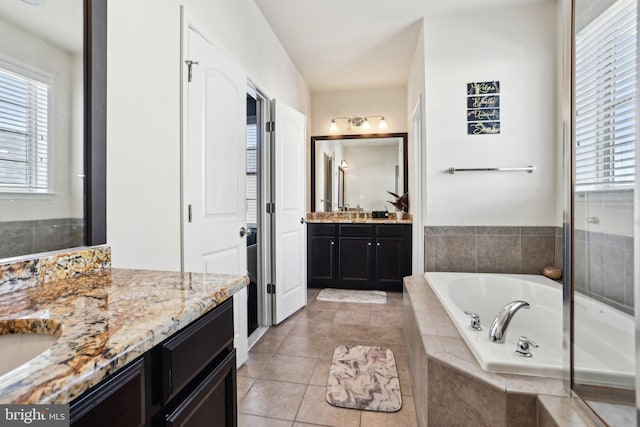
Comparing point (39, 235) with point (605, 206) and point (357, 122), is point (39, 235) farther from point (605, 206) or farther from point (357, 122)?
point (357, 122)

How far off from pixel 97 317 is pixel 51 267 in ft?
1.37

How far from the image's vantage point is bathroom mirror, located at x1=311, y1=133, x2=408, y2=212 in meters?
4.24

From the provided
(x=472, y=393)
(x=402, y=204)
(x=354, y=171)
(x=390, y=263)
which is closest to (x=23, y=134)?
(x=472, y=393)

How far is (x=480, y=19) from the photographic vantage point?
2.60 metres

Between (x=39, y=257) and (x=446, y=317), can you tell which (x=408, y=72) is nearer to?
(x=446, y=317)

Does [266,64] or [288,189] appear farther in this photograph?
[288,189]

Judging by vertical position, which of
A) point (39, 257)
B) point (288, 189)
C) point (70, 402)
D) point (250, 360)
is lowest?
point (250, 360)

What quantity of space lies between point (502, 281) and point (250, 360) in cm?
193

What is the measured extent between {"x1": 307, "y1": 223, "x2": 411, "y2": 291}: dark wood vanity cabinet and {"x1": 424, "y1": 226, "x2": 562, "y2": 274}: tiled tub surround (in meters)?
0.97

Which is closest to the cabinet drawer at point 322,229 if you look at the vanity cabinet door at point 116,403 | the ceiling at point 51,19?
the ceiling at point 51,19

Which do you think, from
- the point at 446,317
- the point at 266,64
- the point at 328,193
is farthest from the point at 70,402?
the point at 328,193

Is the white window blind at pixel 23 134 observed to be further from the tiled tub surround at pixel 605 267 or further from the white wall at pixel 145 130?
the tiled tub surround at pixel 605 267

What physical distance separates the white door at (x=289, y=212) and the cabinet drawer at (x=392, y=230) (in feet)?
3.37

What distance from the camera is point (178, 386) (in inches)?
25.6
